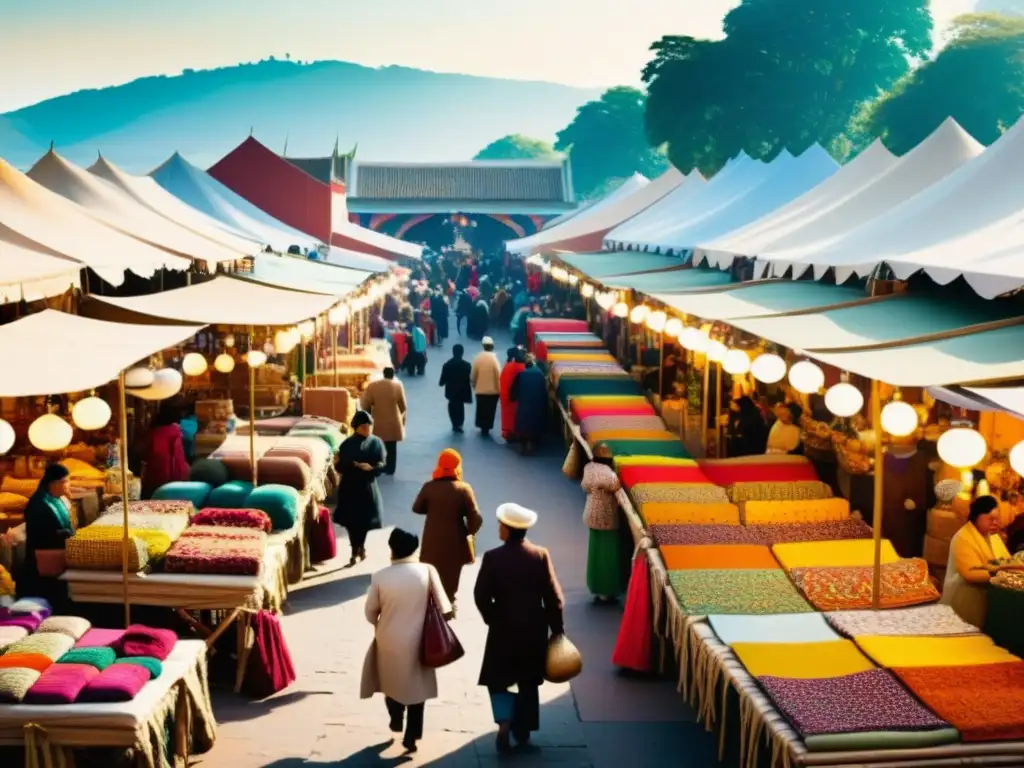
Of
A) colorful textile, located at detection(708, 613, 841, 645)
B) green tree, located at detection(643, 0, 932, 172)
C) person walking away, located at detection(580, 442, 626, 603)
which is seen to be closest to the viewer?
colorful textile, located at detection(708, 613, 841, 645)

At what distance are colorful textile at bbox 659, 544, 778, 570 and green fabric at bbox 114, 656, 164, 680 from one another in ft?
9.58

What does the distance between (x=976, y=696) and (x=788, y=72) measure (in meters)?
37.3

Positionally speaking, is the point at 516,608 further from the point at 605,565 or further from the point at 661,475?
the point at 661,475

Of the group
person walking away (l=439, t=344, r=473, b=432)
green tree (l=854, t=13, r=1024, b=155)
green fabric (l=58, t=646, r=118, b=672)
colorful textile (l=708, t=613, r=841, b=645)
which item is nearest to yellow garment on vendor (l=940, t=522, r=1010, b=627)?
colorful textile (l=708, t=613, r=841, b=645)

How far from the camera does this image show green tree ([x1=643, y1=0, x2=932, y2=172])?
3941 centimetres

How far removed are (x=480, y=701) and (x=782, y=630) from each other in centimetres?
197

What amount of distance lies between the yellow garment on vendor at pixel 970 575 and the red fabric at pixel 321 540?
4997mm

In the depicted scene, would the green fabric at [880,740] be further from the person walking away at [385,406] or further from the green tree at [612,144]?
the green tree at [612,144]

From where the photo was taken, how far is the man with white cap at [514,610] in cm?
594

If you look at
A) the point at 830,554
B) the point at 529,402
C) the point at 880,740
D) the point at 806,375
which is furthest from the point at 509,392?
the point at 880,740

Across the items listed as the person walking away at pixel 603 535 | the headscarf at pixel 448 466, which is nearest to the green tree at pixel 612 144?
the person walking away at pixel 603 535

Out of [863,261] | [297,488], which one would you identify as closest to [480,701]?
[297,488]

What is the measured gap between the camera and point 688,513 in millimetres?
7789

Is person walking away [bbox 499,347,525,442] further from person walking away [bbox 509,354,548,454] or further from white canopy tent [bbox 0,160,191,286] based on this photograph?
white canopy tent [bbox 0,160,191,286]
